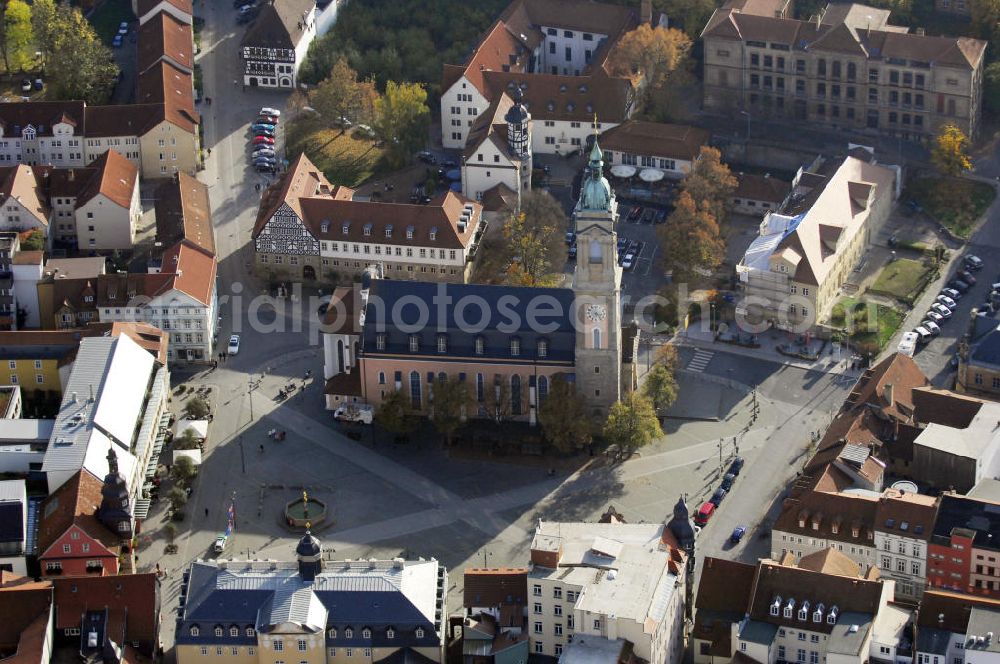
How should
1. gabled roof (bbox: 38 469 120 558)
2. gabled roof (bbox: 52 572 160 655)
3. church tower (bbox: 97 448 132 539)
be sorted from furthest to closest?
church tower (bbox: 97 448 132 539) < gabled roof (bbox: 38 469 120 558) < gabled roof (bbox: 52 572 160 655)

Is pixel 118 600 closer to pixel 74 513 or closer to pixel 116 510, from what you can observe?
pixel 74 513

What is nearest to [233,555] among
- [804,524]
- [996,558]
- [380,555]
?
[380,555]

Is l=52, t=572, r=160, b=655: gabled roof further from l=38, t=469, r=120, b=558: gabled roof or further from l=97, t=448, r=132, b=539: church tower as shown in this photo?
l=97, t=448, r=132, b=539: church tower

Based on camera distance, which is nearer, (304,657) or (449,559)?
(304,657)

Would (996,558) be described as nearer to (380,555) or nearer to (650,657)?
(650,657)

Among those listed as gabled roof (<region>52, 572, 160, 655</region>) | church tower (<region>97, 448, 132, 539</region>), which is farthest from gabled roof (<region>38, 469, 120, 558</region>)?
gabled roof (<region>52, 572, 160, 655</region>)

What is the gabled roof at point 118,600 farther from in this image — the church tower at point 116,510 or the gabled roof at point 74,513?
the church tower at point 116,510

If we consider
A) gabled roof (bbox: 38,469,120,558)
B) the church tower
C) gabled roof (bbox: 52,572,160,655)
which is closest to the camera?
gabled roof (bbox: 52,572,160,655)

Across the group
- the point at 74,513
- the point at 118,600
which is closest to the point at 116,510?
the point at 74,513
